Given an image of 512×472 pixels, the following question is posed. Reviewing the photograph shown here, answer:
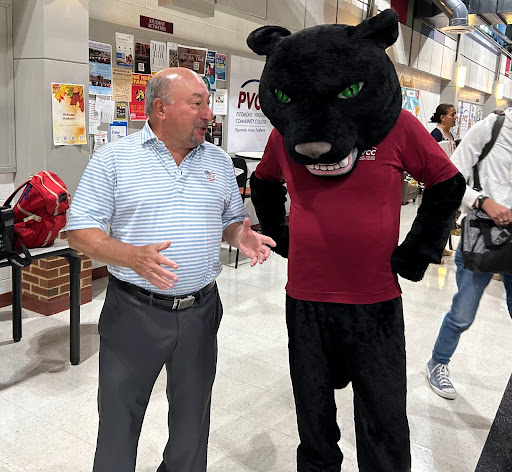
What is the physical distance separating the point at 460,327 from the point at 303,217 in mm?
1492

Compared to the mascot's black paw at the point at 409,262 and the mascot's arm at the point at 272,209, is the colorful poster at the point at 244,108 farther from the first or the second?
the mascot's black paw at the point at 409,262

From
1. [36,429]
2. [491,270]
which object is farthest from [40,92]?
[491,270]

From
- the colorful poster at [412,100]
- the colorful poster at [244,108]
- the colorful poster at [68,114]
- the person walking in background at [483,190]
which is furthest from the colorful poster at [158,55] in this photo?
the colorful poster at [412,100]

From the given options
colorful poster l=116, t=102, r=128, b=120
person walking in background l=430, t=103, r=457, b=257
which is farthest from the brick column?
person walking in background l=430, t=103, r=457, b=257

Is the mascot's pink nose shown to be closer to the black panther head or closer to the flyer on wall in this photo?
the black panther head

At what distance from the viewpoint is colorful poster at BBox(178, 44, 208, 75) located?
5.31 m

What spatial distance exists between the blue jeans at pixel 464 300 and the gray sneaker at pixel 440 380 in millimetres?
145

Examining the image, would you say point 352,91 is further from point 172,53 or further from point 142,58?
point 172,53

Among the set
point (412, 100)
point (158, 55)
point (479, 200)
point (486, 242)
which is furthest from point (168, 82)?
point (412, 100)

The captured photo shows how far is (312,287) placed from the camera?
1.84 m

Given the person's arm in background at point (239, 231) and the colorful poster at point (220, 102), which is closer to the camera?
the person's arm in background at point (239, 231)

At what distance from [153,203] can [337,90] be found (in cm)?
64

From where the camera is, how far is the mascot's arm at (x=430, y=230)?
178 centimetres

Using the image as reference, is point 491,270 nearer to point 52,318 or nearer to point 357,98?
point 357,98
